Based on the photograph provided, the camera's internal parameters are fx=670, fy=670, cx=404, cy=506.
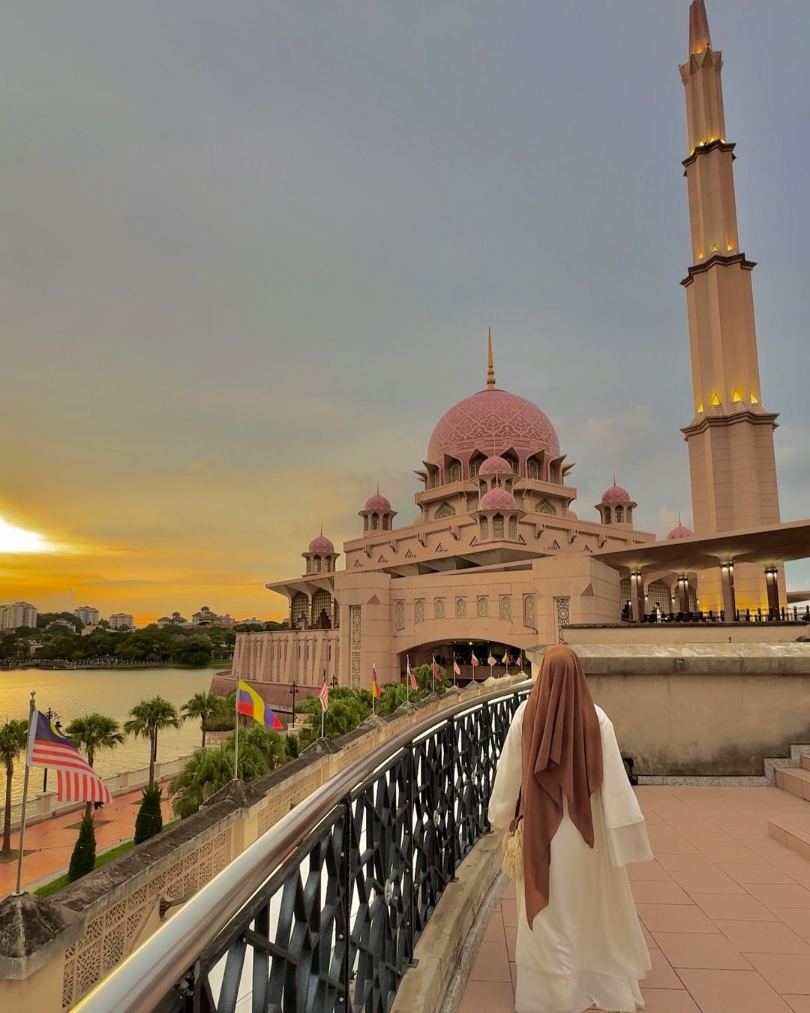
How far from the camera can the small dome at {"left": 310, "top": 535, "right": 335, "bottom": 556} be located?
54.1 m

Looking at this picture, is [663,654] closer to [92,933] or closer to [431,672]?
[92,933]

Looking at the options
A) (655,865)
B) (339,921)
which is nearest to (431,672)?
(655,865)

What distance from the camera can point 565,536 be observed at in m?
43.2

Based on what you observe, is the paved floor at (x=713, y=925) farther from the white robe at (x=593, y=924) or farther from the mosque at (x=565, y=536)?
the mosque at (x=565, y=536)

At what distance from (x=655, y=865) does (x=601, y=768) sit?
2.42 m

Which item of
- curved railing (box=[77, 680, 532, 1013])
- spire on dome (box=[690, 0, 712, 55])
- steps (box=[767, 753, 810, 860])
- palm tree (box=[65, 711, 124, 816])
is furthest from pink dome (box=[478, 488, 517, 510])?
curved railing (box=[77, 680, 532, 1013])

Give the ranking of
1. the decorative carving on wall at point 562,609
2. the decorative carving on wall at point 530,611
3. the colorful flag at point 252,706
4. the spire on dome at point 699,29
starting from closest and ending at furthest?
the colorful flag at point 252,706
the decorative carving on wall at point 562,609
the decorative carving on wall at point 530,611
the spire on dome at point 699,29

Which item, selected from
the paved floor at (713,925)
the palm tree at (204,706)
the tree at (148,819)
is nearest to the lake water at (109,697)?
the palm tree at (204,706)

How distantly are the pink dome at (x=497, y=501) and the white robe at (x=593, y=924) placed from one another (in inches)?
1422

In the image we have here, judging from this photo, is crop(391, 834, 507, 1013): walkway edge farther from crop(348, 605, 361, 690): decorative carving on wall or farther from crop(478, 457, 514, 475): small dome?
crop(478, 457, 514, 475): small dome

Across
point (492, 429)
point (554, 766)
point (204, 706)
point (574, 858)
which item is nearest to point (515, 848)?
point (574, 858)

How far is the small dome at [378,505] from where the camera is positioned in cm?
5112

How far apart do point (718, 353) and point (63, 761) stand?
32966 mm

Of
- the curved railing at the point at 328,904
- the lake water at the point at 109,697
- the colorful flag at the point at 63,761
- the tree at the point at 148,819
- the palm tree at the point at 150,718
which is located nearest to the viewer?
the curved railing at the point at 328,904
